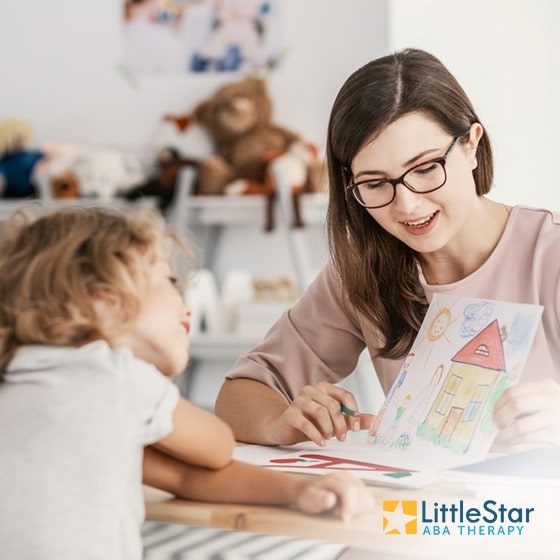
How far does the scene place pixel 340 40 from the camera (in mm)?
3080

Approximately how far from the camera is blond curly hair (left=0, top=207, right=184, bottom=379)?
0.71 metres

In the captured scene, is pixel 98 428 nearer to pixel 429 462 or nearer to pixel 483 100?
pixel 429 462

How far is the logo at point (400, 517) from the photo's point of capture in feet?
2.24

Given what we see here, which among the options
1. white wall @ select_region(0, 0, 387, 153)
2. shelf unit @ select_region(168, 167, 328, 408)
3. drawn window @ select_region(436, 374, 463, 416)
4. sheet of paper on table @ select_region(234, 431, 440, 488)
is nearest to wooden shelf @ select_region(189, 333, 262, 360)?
shelf unit @ select_region(168, 167, 328, 408)

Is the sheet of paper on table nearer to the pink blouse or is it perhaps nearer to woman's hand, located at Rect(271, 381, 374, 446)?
woman's hand, located at Rect(271, 381, 374, 446)

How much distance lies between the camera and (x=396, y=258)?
1195mm

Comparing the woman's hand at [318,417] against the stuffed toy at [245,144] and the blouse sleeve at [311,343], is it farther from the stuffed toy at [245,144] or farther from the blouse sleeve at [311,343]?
the stuffed toy at [245,144]

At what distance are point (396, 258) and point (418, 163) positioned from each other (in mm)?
219

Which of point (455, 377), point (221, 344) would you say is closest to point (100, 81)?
point (221, 344)

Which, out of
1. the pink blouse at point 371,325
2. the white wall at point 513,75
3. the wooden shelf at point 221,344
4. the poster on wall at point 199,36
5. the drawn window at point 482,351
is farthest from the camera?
the poster on wall at point 199,36

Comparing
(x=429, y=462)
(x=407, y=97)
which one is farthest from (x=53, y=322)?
(x=407, y=97)

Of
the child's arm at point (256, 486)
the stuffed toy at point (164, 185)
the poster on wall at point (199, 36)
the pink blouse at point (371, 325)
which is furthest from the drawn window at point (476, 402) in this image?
the poster on wall at point (199, 36)

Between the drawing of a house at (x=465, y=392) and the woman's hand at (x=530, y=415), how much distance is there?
0.04 meters

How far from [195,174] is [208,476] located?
2.38 meters
